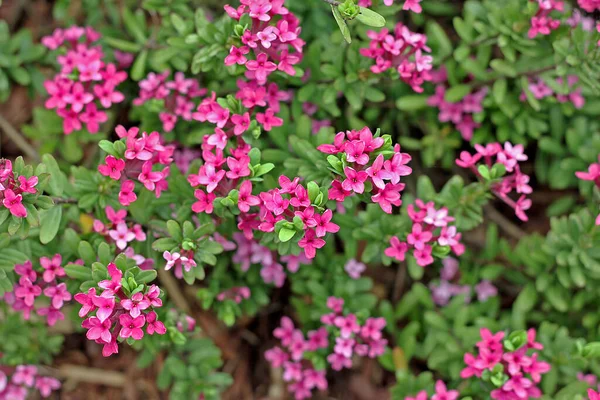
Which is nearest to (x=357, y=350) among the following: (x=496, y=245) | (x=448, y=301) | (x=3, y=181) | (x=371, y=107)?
(x=448, y=301)

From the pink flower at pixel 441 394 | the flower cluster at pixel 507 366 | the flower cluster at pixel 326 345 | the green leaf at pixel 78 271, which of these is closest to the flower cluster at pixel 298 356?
the flower cluster at pixel 326 345

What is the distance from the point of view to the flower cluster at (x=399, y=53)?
3365 millimetres

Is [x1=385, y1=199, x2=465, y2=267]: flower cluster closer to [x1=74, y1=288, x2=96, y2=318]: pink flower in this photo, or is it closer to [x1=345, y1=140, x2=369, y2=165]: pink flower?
[x1=345, y1=140, x2=369, y2=165]: pink flower

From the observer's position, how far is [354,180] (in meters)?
2.70

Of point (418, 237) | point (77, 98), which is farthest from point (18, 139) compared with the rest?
point (418, 237)

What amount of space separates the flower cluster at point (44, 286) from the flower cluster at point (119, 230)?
0.83 feet

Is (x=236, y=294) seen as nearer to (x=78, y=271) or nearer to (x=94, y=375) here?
(x=78, y=271)

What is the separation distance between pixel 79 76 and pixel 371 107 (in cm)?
185

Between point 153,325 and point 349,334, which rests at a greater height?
point 153,325

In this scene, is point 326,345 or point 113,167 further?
point 326,345

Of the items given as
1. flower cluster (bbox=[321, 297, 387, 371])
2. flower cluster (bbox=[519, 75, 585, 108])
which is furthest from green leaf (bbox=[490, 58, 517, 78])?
flower cluster (bbox=[321, 297, 387, 371])

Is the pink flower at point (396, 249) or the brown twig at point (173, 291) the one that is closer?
the pink flower at point (396, 249)

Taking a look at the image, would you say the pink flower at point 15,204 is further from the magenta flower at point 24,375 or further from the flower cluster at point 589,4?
the flower cluster at point 589,4

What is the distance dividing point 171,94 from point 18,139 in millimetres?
1341
